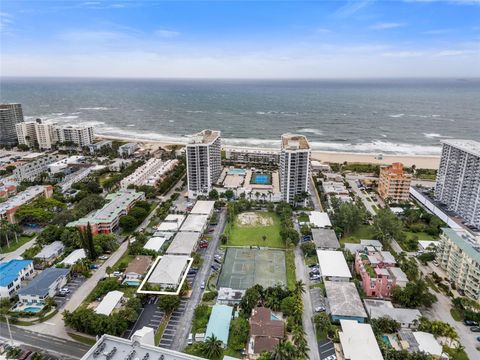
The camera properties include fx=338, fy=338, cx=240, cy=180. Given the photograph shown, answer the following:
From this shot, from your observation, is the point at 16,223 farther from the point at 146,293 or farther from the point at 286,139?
the point at 286,139

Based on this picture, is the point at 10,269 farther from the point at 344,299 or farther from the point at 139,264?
the point at 344,299

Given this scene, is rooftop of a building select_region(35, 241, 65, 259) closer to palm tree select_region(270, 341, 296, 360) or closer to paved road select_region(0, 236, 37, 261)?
paved road select_region(0, 236, 37, 261)

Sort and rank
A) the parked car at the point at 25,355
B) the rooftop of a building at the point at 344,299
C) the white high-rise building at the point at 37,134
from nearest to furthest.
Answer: the parked car at the point at 25,355
the rooftop of a building at the point at 344,299
the white high-rise building at the point at 37,134

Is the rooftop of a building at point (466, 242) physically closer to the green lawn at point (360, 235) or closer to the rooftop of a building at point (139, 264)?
the green lawn at point (360, 235)

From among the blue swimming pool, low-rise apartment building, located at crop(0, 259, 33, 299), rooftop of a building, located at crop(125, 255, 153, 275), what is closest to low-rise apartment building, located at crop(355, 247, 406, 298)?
rooftop of a building, located at crop(125, 255, 153, 275)

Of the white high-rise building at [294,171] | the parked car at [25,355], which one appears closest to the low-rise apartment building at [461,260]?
the white high-rise building at [294,171]

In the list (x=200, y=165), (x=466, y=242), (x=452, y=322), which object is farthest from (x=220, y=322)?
(x=200, y=165)
